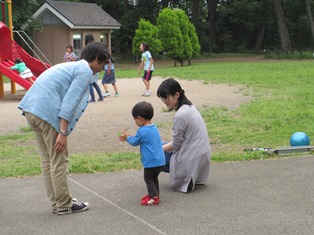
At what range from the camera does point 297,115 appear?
10.8m

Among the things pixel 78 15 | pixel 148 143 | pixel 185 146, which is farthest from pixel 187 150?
pixel 78 15

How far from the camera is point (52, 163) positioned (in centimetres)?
476

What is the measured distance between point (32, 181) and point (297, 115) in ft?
21.1

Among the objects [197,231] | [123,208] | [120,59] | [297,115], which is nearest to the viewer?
[197,231]

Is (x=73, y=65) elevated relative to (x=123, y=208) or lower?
elevated

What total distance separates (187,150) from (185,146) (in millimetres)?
49

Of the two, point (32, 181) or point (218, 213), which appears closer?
point (218, 213)

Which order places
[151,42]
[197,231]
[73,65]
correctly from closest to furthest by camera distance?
[197,231] < [73,65] < [151,42]

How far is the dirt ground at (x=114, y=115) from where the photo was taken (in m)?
8.86

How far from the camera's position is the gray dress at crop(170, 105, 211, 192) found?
5.56 m

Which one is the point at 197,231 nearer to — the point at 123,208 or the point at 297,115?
the point at 123,208

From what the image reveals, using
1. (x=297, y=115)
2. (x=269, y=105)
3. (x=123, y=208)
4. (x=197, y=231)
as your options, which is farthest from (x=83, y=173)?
(x=269, y=105)

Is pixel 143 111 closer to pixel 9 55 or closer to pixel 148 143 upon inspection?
pixel 148 143

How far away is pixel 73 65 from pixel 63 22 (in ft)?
110
